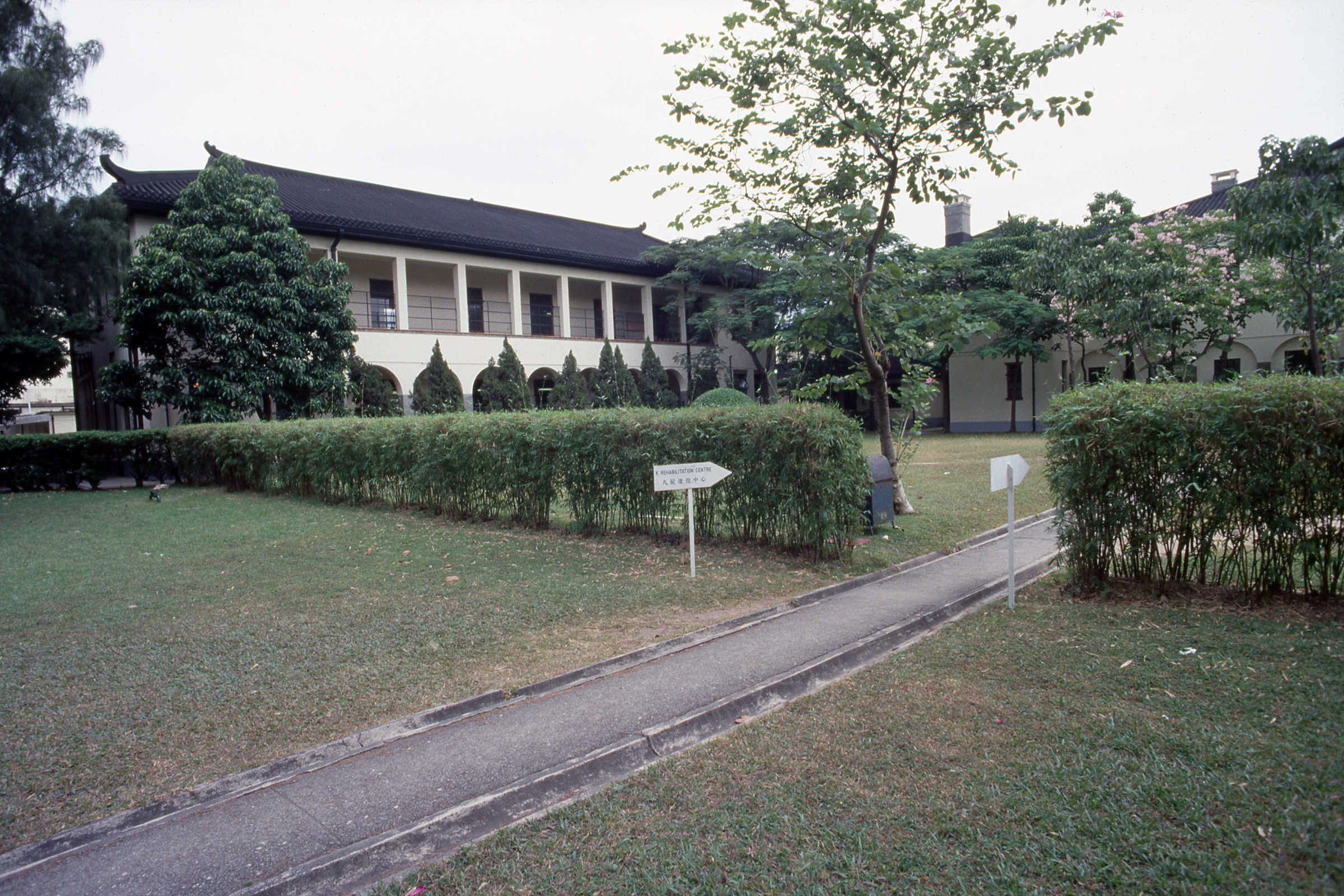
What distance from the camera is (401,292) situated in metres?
23.8

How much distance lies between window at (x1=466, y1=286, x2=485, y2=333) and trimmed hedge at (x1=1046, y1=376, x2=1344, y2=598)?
2424 cm

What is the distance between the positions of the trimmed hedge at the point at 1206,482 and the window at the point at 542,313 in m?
25.2

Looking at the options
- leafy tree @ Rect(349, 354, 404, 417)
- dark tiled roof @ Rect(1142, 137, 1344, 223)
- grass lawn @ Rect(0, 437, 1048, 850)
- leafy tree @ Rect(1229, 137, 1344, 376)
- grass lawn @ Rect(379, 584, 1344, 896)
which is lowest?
grass lawn @ Rect(379, 584, 1344, 896)

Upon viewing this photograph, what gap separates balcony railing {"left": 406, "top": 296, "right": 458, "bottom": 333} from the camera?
26219mm

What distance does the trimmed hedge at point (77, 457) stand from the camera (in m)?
17.1

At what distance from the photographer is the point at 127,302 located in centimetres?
1806

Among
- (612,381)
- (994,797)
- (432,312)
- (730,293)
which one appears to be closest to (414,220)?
(432,312)

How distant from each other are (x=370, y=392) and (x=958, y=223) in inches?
1064

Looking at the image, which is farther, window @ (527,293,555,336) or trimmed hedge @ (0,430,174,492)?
window @ (527,293,555,336)

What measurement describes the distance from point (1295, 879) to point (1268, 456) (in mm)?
3634

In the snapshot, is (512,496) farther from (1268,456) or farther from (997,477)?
(1268,456)

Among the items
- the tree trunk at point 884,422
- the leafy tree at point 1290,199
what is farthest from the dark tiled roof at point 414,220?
the leafy tree at point 1290,199

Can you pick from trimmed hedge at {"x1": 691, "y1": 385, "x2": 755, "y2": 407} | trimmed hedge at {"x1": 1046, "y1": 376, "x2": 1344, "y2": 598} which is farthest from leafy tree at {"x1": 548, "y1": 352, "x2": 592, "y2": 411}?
trimmed hedge at {"x1": 1046, "y1": 376, "x2": 1344, "y2": 598}

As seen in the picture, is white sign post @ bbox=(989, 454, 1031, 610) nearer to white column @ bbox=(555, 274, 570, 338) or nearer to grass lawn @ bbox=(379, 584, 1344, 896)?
grass lawn @ bbox=(379, 584, 1344, 896)
